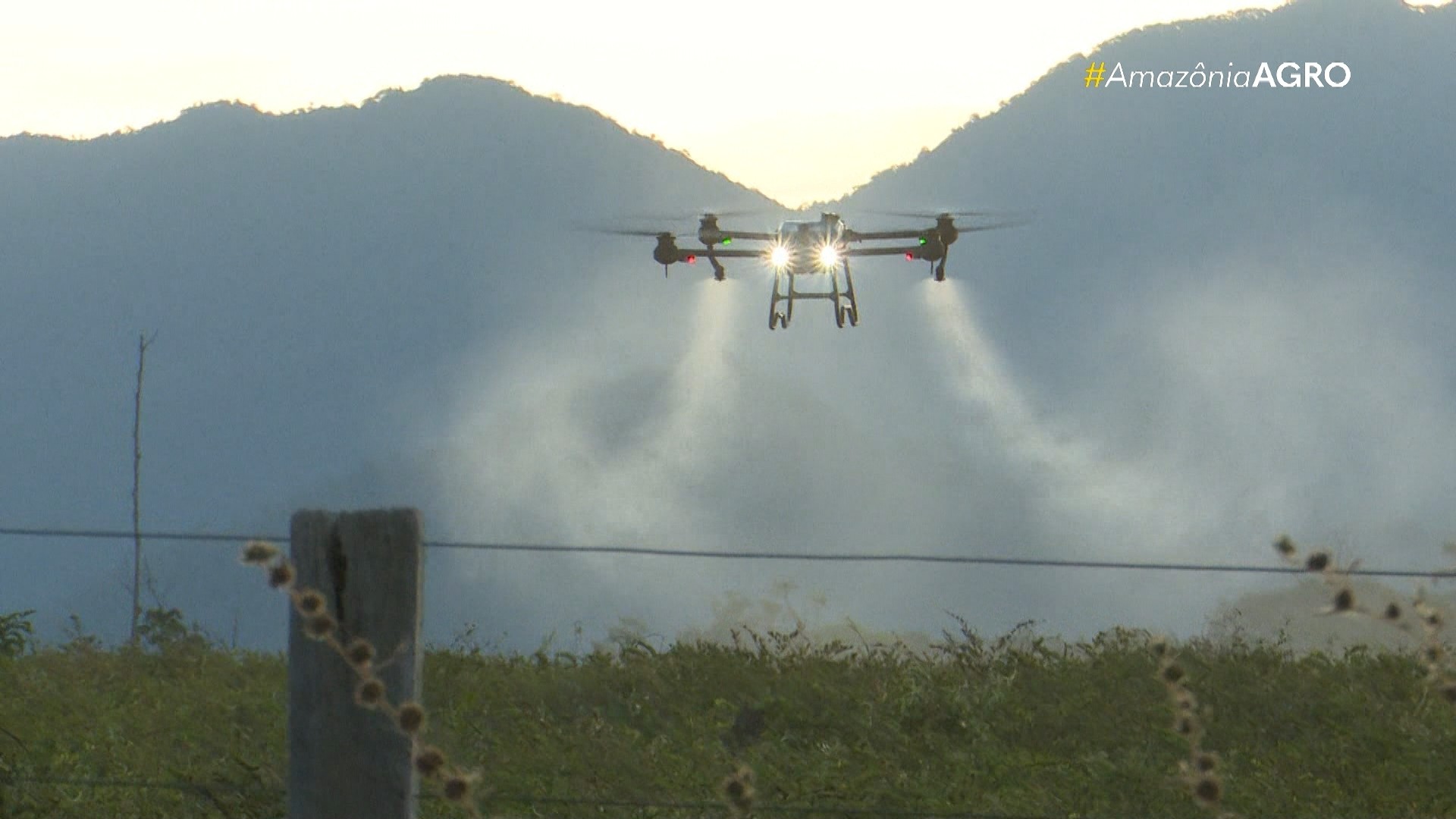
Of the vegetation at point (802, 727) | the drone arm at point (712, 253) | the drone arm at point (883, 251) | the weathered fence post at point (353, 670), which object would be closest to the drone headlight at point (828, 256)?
the drone arm at point (883, 251)

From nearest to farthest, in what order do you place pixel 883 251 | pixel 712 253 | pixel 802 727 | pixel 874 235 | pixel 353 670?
1. pixel 353 670
2. pixel 802 727
3. pixel 712 253
4. pixel 883 251
5. pixel 874 235

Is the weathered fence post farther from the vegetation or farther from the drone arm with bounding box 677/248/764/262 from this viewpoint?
the drone arm with bounding box 677/248/764/262

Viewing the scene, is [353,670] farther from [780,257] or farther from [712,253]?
[712,253]

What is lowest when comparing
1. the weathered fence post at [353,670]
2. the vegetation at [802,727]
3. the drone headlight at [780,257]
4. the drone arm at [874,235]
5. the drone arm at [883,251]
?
the vegetation at [802,727]

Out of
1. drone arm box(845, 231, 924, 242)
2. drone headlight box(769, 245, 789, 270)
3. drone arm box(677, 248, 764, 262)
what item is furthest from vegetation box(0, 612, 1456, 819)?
drone arm box(845, 231, 924, 242)

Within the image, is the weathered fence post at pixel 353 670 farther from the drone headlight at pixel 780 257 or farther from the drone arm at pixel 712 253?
the drone headlight at pixel 780 257

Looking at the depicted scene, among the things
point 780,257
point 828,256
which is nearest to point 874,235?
point 828,256
